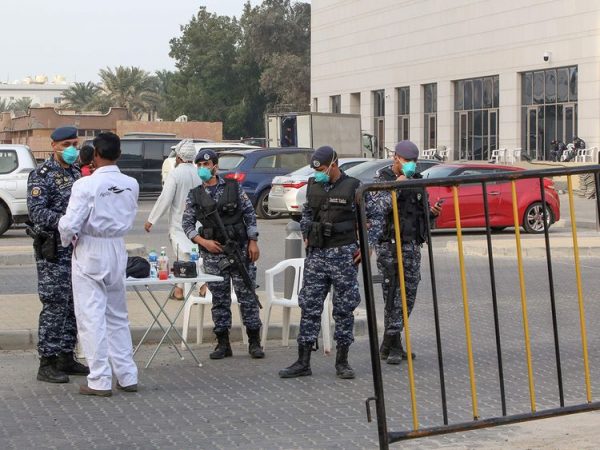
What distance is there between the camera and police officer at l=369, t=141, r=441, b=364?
30.3 feet

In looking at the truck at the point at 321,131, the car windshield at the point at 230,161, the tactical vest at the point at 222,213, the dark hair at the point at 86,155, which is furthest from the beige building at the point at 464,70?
the dark hair at the point at 86,155

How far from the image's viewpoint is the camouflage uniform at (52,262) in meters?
8.91

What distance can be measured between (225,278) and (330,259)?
119 centimetres

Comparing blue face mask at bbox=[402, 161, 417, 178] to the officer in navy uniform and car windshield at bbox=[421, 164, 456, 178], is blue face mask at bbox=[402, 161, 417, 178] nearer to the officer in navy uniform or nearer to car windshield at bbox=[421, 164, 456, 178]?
the officer in navy uniform

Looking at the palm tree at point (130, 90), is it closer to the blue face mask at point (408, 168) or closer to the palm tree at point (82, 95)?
the palm tree at point (82, 95)

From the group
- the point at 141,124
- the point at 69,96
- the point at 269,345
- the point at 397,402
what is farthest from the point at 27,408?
the point at 69,96

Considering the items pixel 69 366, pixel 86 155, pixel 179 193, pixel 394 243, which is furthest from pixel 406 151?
pixel 179 193

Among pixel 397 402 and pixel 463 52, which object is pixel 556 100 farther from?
pixel 397 402

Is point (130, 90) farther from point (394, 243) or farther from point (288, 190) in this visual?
point (394, 243)

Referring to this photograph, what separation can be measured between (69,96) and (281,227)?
337 ft

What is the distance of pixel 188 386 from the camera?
352 inches

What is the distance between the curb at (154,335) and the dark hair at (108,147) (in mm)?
2639

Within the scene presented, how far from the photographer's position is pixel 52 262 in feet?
29.4

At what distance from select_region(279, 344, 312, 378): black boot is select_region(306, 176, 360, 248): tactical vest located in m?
0.80
